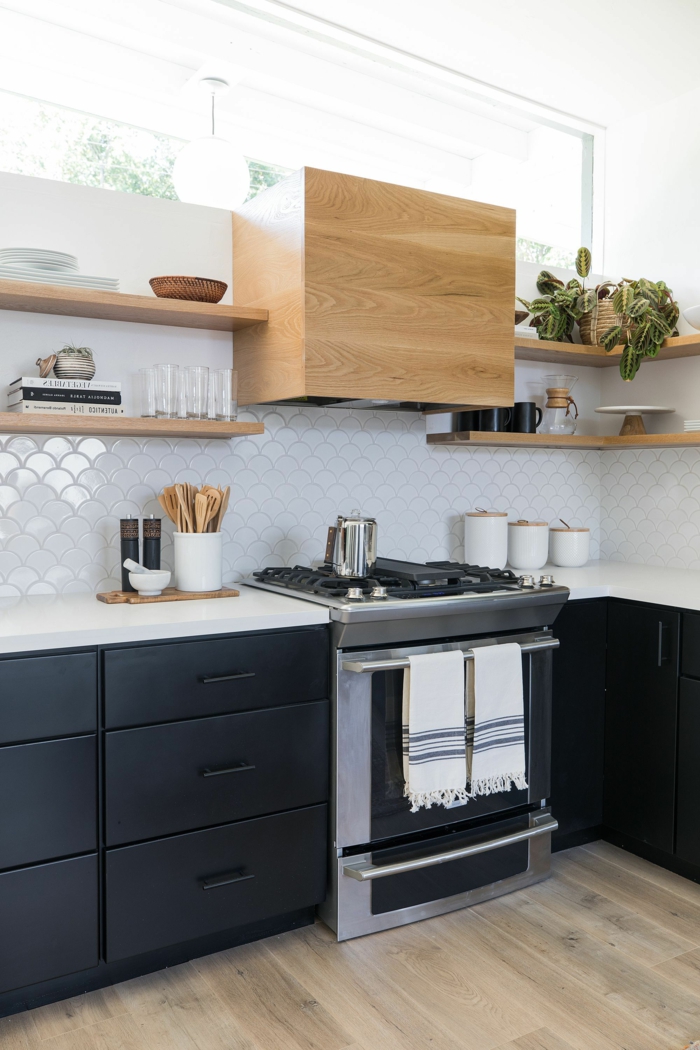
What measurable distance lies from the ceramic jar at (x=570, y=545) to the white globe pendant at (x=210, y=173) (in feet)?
5.56

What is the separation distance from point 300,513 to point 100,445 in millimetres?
695

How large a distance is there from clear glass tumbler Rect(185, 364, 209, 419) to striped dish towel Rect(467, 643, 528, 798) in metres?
1.03

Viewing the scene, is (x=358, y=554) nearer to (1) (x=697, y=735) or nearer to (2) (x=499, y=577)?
(2) (x=499, y=577)

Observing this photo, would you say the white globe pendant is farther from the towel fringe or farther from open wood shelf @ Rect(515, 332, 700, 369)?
the towel fringe

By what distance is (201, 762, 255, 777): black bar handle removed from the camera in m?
1.97

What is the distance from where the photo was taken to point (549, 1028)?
1.83 m

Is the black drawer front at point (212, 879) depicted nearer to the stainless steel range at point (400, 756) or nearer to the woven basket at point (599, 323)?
the stainless steel range at point (400, 756)

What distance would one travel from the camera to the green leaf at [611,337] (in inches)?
122

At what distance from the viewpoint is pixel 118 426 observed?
2217 millimetres

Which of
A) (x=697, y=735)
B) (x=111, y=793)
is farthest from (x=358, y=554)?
(x=697, y=735)

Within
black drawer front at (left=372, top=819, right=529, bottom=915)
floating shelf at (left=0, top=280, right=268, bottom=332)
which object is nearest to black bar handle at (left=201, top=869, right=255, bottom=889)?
black drawer front at (left=372, top=819, right=529, bottom=915)

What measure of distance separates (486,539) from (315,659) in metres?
1.12

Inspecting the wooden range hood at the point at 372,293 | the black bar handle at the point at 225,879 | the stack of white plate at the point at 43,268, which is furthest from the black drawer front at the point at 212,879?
the stack of white plate at the point at 43,268

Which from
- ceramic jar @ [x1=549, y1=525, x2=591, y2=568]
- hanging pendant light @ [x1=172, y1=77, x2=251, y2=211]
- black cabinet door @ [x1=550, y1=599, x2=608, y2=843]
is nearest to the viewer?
black cabinet door @ [x1=550, y1=599, x2=608, y2=843]
